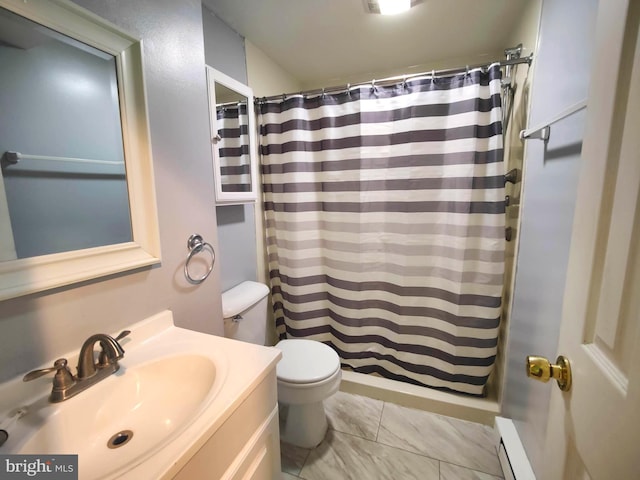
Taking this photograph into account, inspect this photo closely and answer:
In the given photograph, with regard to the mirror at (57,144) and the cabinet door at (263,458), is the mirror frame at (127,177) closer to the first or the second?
the mirror at (57,144)

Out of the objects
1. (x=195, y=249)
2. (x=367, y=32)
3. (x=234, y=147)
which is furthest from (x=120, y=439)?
(x=367, y=32)

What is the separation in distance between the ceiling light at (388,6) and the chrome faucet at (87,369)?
1.70 m

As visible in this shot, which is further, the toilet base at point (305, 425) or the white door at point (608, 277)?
the toilet base at point (305, 425)

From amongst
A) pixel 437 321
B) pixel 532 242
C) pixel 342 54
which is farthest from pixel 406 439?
pixel 342 54

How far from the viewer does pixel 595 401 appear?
1.41 feet

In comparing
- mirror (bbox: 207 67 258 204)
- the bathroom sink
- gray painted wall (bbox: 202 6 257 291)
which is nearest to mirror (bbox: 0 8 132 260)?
the bathroom sink

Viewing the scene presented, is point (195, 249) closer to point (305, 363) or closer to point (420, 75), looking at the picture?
point (305, 363)

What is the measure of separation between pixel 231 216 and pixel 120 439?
1107 millimetres

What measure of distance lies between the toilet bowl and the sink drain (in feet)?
2.31

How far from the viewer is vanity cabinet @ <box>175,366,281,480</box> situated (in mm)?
573

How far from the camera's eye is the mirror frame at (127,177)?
0.63 metres

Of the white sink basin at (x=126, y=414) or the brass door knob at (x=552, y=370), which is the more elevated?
the brass door knob at (x=552, y=370)

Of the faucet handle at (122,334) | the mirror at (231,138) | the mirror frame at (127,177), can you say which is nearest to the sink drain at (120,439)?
the faucet handle at (122,334)

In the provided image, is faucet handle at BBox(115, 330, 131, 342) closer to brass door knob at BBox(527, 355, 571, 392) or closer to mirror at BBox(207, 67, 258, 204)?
mirror at BBox(207, 67, 258, 204)
